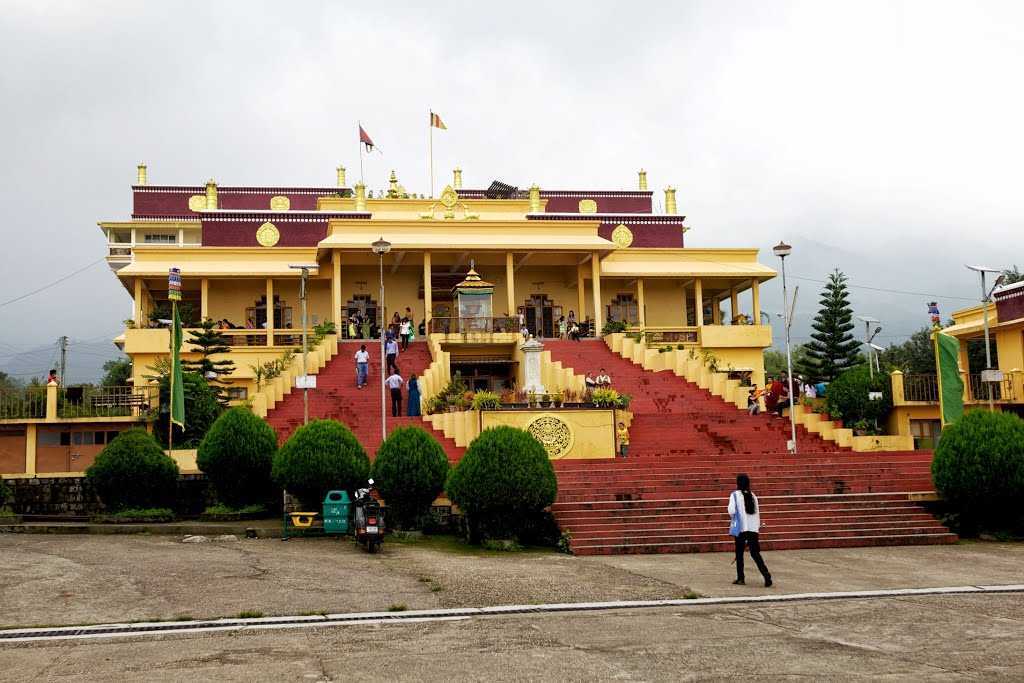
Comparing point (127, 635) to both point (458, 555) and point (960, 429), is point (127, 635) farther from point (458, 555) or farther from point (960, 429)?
point (960, 429)

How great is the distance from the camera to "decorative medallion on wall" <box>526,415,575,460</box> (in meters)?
20.1

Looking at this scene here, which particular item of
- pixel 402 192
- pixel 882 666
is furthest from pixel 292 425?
pixel 402 192

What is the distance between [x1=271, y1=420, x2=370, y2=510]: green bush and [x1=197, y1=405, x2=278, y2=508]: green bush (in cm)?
192

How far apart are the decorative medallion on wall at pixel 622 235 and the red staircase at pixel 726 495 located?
20186 millimetres

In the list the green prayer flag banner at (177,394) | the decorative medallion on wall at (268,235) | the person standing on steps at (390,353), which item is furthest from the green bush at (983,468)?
the decorative medallion on wall at (268,235)

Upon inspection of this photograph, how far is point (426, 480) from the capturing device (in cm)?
1641

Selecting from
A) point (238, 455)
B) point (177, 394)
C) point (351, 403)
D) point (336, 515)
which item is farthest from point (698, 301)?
point (336, 515)

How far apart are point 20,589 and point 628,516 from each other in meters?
8.80

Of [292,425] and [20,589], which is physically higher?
[292,425]

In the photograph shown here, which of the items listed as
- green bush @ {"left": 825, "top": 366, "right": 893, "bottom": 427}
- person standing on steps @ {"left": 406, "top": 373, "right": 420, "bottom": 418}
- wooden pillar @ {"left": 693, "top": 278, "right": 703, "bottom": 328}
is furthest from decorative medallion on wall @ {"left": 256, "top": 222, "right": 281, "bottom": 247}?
green bush @ {"left": 825, "top": 366, "right": 893, "bottom": 427}

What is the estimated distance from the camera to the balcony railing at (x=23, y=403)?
2273cm

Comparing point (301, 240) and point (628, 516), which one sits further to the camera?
point (301, 240)

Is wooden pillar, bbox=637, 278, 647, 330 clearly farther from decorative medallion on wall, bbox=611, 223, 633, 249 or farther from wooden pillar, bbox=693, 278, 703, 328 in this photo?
decorative medallion on wall, bbox=611, 223, 633, 249

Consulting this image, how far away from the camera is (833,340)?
143 ft
